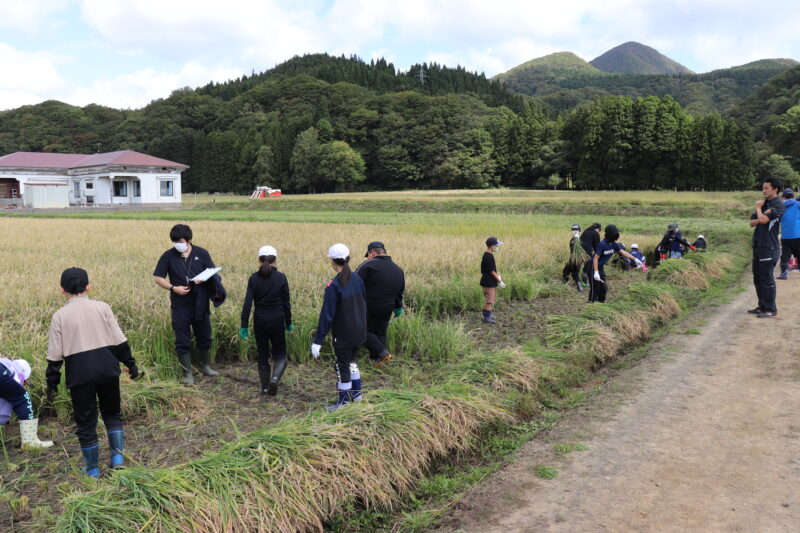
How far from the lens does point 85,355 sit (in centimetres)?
379

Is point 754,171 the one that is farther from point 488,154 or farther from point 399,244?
point 399,244

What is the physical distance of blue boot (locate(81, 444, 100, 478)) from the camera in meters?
3.86

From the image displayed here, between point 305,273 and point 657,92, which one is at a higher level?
point 657,92

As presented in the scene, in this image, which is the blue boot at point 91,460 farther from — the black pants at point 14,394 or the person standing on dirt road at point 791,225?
the person standing on dirt road at point 791,225

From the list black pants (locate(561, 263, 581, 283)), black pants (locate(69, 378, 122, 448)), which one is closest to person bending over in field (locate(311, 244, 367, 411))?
black pants (locate(69, 378, 122, 448))

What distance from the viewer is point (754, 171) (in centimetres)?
5409

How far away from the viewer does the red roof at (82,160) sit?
5344 cm

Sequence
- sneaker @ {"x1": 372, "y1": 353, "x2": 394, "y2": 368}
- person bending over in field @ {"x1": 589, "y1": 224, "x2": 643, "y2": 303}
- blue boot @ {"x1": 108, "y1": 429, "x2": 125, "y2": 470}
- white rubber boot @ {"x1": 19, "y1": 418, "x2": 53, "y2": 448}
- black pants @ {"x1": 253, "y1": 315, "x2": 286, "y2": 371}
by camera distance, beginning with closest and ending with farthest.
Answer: blue boot @ {"x1": 108, "y1": 429, "x2": 125, "y2": 470}, white rubber boot @ {"x1": 19, "y1": 418, "x2": 53, "y2": 448}, black pants @ {"x1": 253, "y1": 315, "x2": 286, "y2": 371}, sneaker @ {"x1": 372, "y1": 353, "x2": 394, "y2": 368}, person bending over in field @ {"x1": 589, "y1": 224, "x2": 643, "y2": 303}

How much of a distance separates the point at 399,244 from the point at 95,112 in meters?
111

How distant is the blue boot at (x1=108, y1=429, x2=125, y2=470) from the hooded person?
646 mm

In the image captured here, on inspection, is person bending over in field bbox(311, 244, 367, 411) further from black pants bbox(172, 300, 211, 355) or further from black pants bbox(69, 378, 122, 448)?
black pants bbox(172, 300, 211, 355)

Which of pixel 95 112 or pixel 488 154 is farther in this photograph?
pixel 95 112

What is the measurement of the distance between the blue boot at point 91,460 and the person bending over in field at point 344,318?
1900mm

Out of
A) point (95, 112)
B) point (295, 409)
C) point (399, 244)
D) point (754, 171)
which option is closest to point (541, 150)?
point (754, 171)
